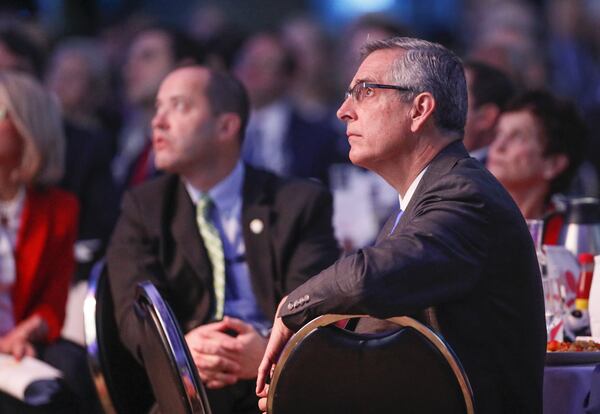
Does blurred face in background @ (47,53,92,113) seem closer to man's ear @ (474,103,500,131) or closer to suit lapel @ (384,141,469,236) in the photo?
man's ear @ (474,103,500,131)

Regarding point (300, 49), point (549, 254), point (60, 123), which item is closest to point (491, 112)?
point (549, 254)

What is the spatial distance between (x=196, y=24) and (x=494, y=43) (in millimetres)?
4517

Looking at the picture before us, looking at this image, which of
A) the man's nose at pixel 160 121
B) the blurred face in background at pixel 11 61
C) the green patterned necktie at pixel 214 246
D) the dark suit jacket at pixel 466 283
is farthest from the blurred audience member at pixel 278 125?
the dark suit jacket at pixel 466 283

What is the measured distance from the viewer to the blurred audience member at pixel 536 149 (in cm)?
502

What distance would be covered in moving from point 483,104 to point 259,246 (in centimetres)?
150

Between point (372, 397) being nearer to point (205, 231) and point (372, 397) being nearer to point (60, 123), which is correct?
point (205, 231)

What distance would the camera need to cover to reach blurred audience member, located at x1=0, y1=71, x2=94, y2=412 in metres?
4.83

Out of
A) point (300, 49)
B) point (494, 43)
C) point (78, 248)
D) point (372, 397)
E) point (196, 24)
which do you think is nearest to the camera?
point (372, 397)

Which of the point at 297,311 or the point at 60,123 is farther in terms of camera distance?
the point at 60,123

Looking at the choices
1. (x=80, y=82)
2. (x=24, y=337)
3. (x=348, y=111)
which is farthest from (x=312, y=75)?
(x=348, y=111)

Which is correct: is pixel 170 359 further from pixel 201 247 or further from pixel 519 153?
pixel 519 153

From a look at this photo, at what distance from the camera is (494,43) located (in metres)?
7.88

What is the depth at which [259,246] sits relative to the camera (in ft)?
14.4

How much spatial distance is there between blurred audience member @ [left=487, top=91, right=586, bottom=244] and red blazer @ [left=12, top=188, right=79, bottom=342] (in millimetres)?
1813
